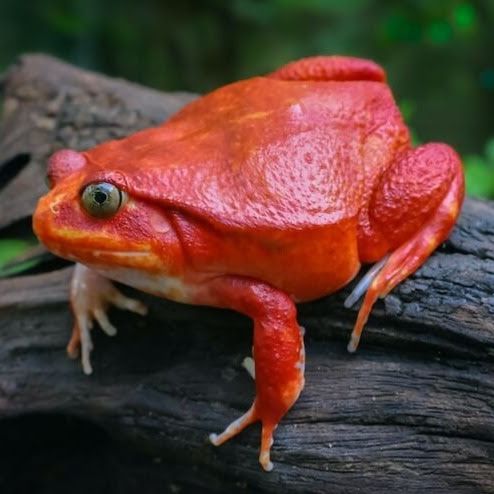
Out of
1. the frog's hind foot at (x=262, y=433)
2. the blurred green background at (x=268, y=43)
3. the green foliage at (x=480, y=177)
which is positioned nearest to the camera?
the frog's hind foot at (x=262, y=433)

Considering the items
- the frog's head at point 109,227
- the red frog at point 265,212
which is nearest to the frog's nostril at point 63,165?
the red frog at point 265,212

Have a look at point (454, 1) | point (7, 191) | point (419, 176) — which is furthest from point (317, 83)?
point (454, 1)

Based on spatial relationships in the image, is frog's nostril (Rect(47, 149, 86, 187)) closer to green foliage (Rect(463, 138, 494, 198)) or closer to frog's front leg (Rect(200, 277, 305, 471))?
frog's front leg (Rect(200, 277, 305, 471))

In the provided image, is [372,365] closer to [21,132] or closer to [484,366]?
[484,366]

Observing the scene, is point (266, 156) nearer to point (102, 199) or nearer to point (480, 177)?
point (102, 199)

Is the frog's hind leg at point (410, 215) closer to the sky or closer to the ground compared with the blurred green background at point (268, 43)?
closer to the sky

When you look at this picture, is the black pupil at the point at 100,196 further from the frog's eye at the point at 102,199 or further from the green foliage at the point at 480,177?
the green foliage at the point at 480,177

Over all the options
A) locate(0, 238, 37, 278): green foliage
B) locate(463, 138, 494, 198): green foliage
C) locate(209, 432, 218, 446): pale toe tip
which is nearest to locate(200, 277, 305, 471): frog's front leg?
locate(209, 432, 218, 446): pale toe tip

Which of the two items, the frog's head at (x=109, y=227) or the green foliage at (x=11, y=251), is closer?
the frog's head at (x=109, y=227)
